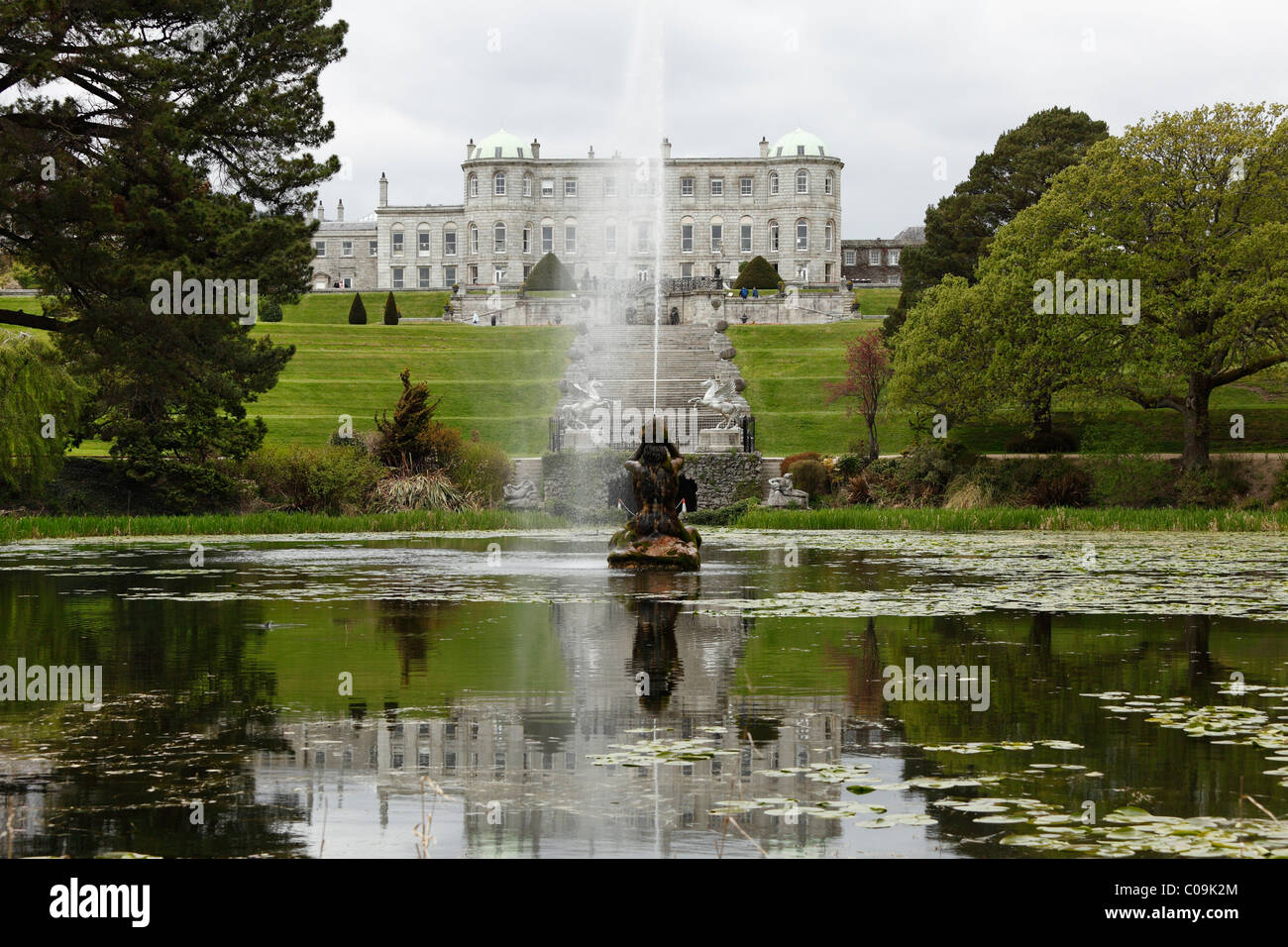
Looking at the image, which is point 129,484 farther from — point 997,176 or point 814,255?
point 814,255

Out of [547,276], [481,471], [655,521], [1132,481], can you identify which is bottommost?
[655,521]

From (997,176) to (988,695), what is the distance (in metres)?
49.7

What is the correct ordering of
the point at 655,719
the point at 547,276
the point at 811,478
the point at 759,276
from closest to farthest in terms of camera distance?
the point at 655,719, the point at 811,478, the point at 547,276, the point at 759,276

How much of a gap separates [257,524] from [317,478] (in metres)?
3.78

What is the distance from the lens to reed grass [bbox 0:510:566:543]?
29047 millimetres

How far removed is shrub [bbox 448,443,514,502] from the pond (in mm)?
16007

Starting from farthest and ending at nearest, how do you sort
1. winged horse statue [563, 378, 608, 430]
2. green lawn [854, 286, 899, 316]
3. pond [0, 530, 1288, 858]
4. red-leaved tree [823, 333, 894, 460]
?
green lawn [854, 286, 899, 316], red-leaved tree [823, 333, 894, 460], winged horse statue [563, 378, 608, 430], pond [0, 530, 1288, 858]

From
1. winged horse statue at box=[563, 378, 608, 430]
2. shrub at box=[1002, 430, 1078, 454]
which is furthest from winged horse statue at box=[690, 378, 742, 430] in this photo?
shrub at box=[1002, 430, 1078, 454]

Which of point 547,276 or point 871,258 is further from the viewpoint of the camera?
point 871,258

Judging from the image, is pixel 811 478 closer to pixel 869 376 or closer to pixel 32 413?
pixel 869 376

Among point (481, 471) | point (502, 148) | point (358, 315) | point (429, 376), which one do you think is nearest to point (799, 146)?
point (502, 148)

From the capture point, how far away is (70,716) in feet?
32.0

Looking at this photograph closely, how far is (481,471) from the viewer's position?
3538 cm

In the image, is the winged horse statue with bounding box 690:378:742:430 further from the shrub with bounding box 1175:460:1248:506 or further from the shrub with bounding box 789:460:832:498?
the shrub with bounding box 1175:460:1248:506
